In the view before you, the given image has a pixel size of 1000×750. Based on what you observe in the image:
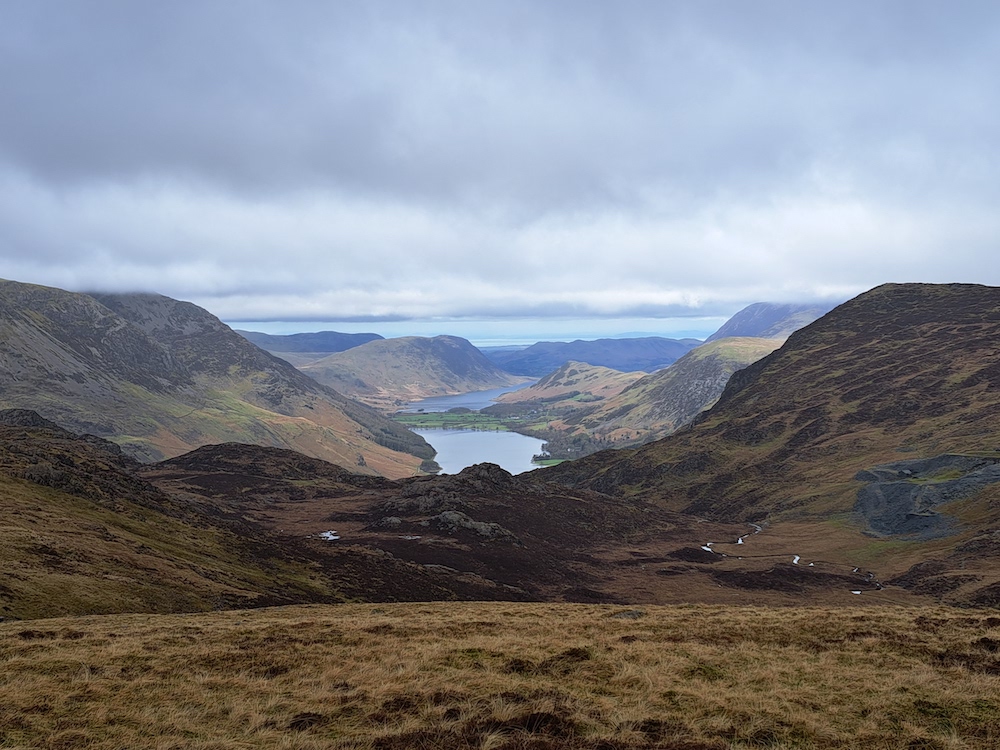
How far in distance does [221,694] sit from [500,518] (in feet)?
288

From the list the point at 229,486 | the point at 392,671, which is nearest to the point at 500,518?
the point at 229,486

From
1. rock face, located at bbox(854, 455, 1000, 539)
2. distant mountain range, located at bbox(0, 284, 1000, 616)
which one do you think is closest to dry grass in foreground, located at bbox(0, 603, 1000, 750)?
distant mountain range, located at bbox(0, 284, 1000, 616)

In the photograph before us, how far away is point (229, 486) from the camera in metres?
129

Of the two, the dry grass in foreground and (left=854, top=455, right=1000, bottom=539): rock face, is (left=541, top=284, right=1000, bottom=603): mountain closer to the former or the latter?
(left=854, top=455, right=1000, bottom=539): rock face

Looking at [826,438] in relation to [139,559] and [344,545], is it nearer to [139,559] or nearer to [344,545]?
[344,545]

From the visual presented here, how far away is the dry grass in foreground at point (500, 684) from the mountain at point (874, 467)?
4900 centimetres

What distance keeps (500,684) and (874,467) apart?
130943mm

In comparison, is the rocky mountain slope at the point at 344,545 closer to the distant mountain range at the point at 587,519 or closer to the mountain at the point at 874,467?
the distant mountain range at the point at 587,519

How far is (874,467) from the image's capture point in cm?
12481

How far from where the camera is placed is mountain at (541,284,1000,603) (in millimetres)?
85269

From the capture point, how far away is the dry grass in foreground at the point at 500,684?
1578cm

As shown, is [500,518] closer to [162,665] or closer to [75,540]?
[75,540]

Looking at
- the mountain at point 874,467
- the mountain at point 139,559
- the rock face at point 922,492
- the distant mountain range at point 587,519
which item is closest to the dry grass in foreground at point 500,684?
the mountain at point 139,559

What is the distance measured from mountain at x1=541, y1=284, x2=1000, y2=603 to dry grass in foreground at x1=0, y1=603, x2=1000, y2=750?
49.0 meters
